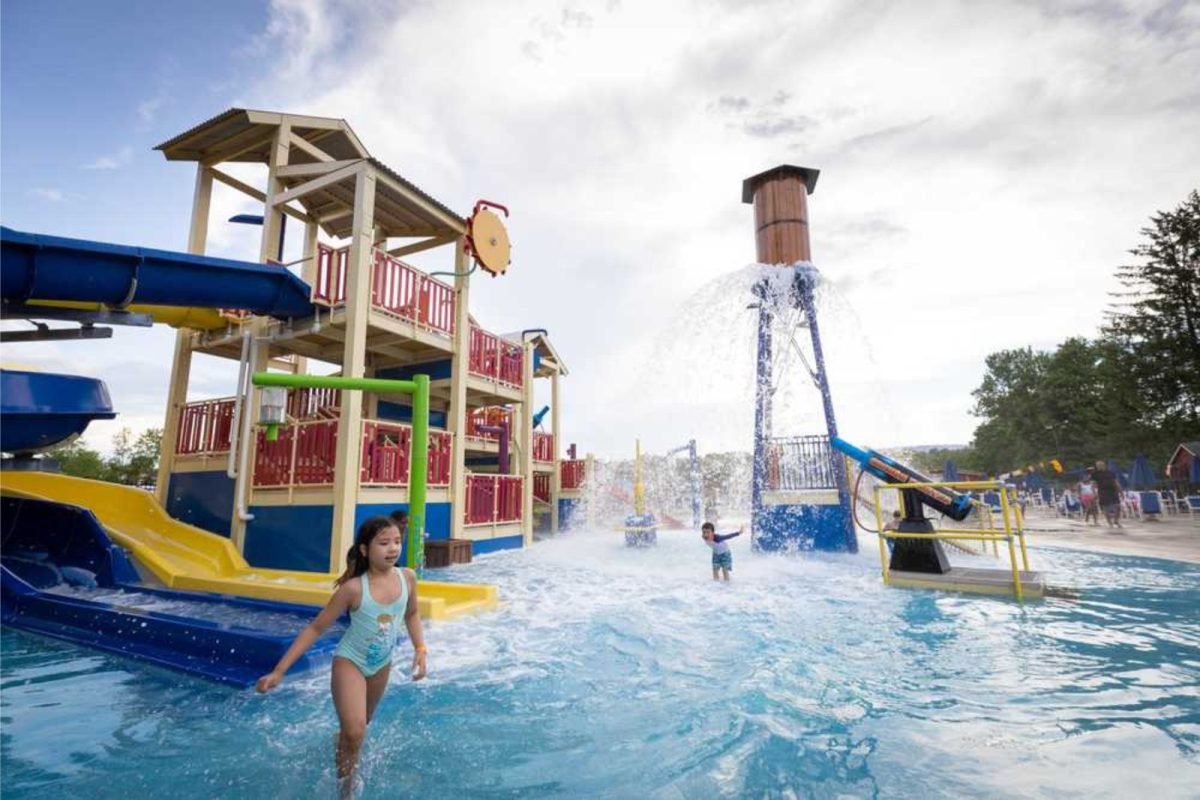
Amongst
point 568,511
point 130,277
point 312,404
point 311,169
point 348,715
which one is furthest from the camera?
point 568,511

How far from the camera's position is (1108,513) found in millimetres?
15805

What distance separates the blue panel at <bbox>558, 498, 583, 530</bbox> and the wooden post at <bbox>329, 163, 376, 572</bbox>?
11.0 metres

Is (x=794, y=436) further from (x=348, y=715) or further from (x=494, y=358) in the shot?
(x=348, y=715)


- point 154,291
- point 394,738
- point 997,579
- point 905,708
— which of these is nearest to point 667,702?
point 905,708

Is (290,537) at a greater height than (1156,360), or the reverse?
(1156,360)

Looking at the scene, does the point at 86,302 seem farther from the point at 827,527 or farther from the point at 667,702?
the point at 827,527

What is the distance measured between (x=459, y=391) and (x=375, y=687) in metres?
9.21

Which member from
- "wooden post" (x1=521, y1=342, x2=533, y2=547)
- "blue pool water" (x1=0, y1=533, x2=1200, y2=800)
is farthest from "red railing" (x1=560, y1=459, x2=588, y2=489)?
"blue pool water" (x1=0, y1=533, x2=1200, y2=800)

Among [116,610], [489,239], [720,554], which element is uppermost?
[489,239]

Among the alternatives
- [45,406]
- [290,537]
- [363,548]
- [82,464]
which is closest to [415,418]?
[363,548]

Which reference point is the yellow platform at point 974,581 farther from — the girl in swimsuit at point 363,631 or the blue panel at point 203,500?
the blue panel at point 203,500

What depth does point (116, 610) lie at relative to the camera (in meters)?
5.84

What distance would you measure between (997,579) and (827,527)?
482cm

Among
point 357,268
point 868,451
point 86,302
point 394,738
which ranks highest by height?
point 357,268
